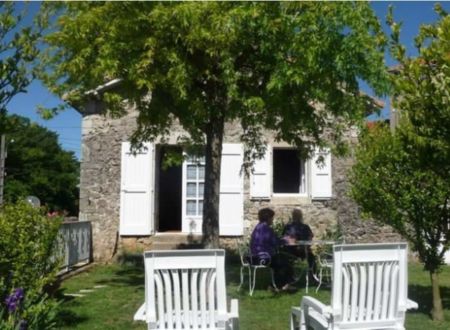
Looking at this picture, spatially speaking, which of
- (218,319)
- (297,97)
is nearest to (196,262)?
(218,319)

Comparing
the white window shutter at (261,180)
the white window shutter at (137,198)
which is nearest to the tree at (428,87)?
the white window shutter at (261,180)

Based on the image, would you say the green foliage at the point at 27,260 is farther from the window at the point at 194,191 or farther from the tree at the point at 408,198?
the window at the point at 194,191

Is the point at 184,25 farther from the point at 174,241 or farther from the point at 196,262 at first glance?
the point at 174,241

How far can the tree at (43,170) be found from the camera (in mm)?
36031

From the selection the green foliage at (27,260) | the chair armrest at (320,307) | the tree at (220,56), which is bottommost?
the chair armrest at (320,307)

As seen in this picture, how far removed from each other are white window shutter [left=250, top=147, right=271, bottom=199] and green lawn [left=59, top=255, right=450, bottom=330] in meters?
2.22

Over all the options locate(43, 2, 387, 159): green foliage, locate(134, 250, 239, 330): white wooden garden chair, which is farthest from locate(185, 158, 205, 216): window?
locate(134, 250, 239, 330): white wooden garden chair

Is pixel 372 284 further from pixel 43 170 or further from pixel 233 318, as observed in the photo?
pixel 43 170

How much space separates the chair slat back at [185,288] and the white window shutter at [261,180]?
24.8 feet

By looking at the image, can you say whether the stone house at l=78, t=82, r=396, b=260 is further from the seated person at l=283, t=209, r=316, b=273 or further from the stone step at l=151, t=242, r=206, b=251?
the seated person at l=283, t=209, r=316, b=273

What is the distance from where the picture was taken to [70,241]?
10.3 m

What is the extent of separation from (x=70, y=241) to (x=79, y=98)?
368cm

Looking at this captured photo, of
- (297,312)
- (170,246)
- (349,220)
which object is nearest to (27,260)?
(297,312)

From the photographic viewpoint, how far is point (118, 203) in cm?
1189
